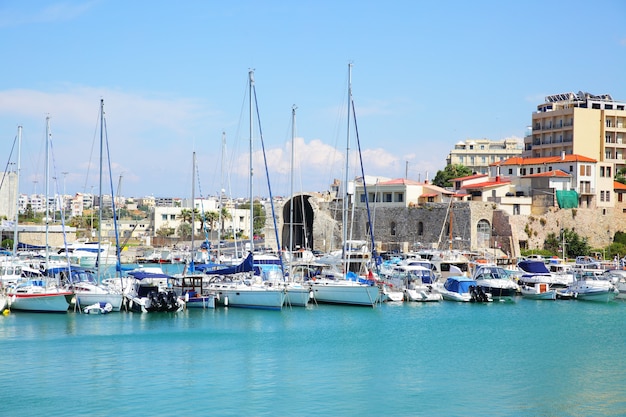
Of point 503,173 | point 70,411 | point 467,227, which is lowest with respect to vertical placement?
point 70,411

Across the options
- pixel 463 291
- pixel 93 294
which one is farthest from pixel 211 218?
pixel 93 294

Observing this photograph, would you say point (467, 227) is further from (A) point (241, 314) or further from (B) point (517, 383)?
(B) point (517, 383)

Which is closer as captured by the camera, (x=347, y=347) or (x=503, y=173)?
(x=347, y=347)

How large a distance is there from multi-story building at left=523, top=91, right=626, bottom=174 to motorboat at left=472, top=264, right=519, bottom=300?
1374 inches

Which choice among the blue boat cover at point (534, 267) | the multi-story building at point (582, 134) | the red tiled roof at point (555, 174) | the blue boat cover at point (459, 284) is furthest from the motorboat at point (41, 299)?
the multi-story building at point (582, 134)

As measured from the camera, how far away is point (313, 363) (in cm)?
2647

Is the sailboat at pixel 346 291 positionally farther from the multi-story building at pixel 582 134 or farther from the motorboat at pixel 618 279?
the multi-story building at pixel 582 134

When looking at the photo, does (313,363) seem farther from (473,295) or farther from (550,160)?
(550,160)

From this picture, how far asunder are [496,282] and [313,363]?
20.2 m

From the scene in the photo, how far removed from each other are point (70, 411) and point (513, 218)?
4524 centimetres

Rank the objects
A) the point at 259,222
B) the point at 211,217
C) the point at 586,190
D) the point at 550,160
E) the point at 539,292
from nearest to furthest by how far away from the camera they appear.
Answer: the point at 539,292
the point at 586,190
the point at 550,160
the point at 211,217
the point at 259,222

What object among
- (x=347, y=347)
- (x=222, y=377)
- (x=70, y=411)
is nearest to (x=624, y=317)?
(x=347, y=347)

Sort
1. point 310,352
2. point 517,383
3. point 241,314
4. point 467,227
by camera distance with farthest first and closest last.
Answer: point 467,227 < point 241,314 < point 310,352 < point 517,383

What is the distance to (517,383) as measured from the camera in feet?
79.3
